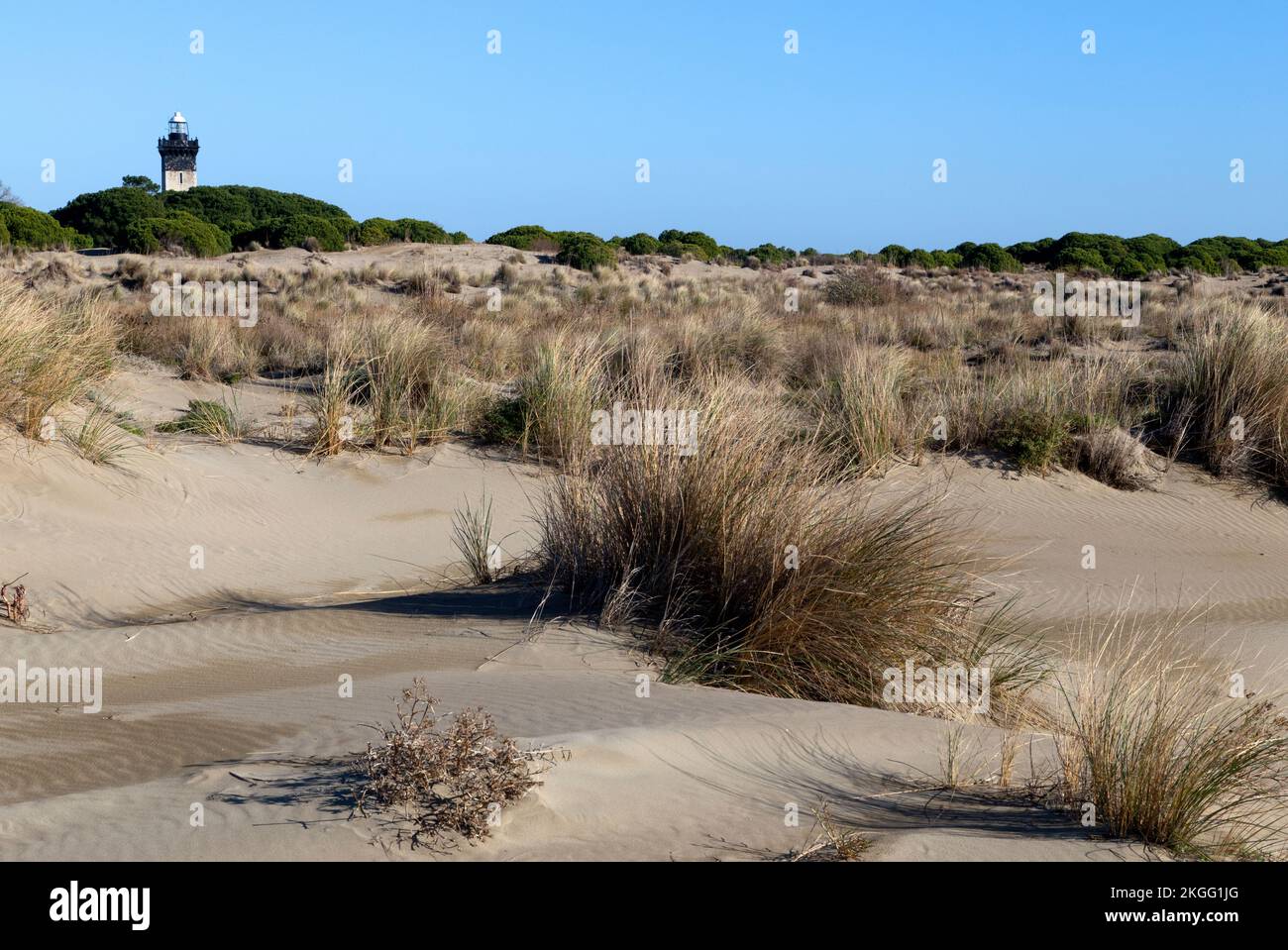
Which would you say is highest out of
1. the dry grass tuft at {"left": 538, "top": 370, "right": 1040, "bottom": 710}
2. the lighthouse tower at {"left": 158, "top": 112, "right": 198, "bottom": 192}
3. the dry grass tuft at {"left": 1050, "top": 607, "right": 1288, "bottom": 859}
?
the lighthouse tower at {"left": 158, "top": 112, "right": 198, "bottom": 192}

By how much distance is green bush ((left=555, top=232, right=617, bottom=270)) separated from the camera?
35.0 m

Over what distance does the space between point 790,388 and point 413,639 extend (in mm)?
8689

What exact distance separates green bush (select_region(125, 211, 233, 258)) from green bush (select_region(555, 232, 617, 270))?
10420mm

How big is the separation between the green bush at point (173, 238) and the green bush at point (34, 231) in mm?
2297

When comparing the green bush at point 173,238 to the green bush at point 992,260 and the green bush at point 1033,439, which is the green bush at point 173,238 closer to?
the green bush at point 992,260

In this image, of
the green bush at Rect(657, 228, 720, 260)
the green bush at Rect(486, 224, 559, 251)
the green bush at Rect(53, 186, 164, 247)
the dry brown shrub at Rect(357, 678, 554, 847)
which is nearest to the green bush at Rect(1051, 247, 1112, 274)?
the green bush at Rect(657, 228, 720, 260)

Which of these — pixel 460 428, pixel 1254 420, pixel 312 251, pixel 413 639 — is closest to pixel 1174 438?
pixel 1254 420

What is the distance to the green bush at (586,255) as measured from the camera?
3497cm

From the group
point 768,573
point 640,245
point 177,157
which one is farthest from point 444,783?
point 177,157

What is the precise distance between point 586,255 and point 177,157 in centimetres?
4675

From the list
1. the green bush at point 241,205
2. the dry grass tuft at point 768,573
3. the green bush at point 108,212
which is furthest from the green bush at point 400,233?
the dry grass tuft at point 768,573

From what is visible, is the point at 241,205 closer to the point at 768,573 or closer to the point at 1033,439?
the point at 1033,439

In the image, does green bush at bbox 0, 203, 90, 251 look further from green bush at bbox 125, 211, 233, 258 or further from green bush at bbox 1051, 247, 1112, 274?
green bush at bbox 1051, 247, 1112, 274

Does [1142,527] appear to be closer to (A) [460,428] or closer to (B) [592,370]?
(B) [592,370]
